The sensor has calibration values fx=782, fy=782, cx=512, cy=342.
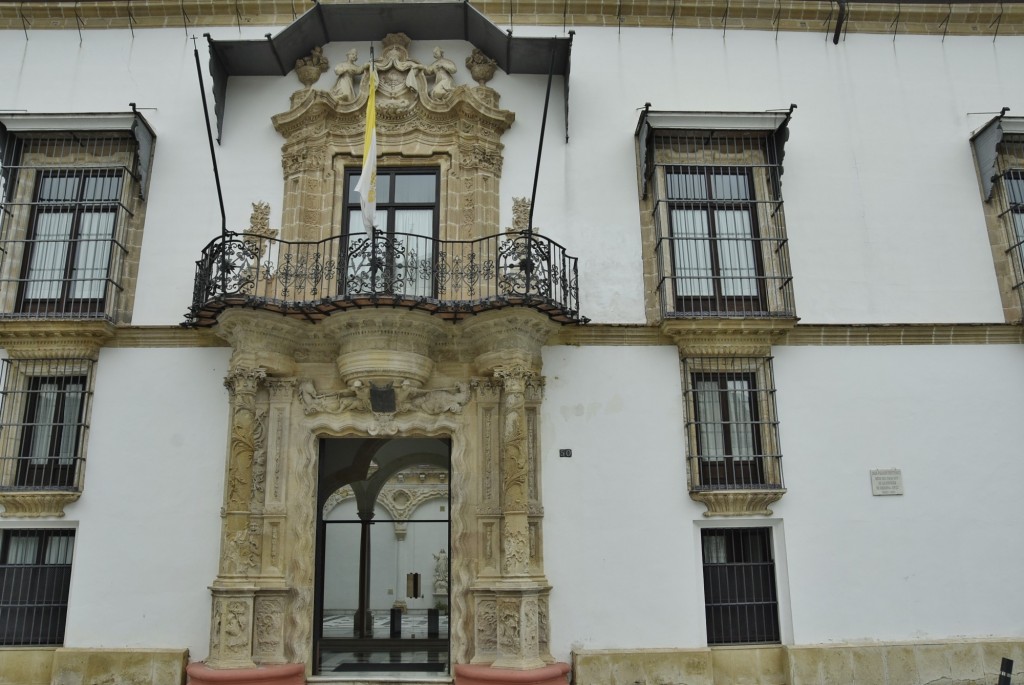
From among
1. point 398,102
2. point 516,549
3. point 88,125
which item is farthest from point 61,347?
point 516,549

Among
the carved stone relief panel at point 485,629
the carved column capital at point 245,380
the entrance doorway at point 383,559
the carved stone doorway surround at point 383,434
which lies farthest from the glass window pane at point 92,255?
the carved stone relief panel at point 485,629

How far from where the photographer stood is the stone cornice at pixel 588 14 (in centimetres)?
1114

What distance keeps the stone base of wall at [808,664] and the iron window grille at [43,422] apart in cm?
657

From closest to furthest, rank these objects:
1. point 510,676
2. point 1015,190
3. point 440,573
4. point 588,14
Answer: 1. point 510,676
2. point 1015,190
3. point 588,14
4. point 440,573

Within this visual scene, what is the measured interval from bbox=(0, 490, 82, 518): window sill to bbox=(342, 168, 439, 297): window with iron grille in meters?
4.20

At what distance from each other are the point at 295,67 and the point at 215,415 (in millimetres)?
4970

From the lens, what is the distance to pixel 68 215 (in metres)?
10.5

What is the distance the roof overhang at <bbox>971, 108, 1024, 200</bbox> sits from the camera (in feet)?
34.2

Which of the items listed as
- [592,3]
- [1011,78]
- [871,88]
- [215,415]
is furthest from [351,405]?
[1011,78]

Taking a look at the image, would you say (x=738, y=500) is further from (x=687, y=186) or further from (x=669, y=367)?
(x=687, y=186)

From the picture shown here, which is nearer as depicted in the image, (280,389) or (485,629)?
(485,629)

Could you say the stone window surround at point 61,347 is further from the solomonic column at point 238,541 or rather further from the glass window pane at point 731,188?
the glass window pane at point 731,188

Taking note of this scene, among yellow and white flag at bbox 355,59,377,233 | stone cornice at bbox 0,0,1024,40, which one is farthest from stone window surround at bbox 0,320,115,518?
stone cornice at bbox 0,0,1024,40

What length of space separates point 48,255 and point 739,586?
385 inches
